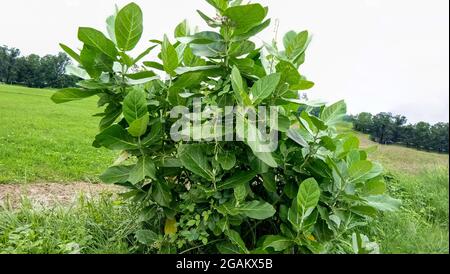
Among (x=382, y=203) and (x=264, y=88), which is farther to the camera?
(x=382, y=203)

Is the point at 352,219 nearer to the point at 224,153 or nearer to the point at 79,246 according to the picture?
the point at 224,153

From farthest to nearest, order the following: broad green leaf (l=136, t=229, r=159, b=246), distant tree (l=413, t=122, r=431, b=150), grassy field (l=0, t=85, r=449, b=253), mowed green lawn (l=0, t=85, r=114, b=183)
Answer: mowed green lawn (l=0, t=85, r=114, b=183), distant tree (l=413, t=122, r=431, b=150), grassy field (l=0, t=85, r=449, b=253), broad green leaf (l=136, t=229, r=159, b=246)

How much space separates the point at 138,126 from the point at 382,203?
3.53ft

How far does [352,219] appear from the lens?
1461 mm

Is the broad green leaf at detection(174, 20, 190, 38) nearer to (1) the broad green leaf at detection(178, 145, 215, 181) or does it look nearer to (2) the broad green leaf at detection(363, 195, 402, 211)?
(1) the broad green leaf at detection(178, 145, 215, 181)

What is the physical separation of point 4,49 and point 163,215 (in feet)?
6.96

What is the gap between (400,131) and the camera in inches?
101

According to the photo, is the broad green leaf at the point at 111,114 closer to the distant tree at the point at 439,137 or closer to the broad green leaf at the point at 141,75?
the broad green leaf at the point at 141,75

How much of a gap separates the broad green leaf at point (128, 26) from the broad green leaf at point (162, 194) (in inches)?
21.5

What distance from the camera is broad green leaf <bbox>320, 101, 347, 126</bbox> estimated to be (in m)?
1.45

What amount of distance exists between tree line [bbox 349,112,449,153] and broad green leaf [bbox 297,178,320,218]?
141cm

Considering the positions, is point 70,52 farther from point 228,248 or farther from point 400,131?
point 400,131

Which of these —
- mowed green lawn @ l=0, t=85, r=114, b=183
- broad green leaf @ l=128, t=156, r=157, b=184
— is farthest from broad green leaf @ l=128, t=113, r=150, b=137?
mowed green lawn @ l=0, t=85, r=114, b=183

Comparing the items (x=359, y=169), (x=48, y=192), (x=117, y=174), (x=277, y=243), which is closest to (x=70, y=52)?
(x=117, y=174)
